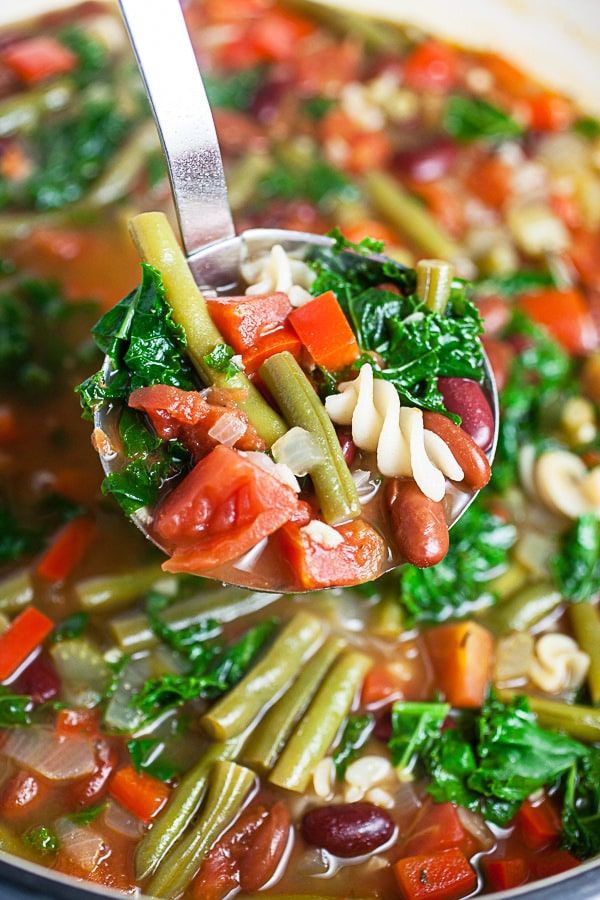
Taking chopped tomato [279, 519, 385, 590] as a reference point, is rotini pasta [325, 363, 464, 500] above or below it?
above

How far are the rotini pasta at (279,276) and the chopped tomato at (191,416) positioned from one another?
0.55 metres

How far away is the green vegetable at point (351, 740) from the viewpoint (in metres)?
3.62

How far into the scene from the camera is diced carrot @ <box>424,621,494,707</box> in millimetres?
3766

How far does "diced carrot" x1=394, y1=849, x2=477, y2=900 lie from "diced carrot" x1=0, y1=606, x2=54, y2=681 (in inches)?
66.6

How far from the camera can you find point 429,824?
348 cm

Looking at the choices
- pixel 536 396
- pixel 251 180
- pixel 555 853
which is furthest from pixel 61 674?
pixel 251 180

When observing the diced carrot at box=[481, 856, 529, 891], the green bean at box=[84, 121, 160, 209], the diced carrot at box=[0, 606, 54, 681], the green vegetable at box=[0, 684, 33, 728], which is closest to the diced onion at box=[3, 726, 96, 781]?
the green vegetable at box=[0, 684, 33, 728]

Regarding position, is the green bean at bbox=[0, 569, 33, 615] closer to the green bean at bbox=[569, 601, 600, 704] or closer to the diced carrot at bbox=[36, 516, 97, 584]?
the diced carrot at bbox=[36, 516, 97, 584]

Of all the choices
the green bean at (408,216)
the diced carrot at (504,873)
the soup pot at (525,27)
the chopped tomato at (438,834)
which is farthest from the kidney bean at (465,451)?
the soup pot at (525,27)

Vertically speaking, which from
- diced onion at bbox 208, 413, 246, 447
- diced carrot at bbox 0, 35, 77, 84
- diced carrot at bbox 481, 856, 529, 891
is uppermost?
diced carrot at bbox 0, 35, 77, 84

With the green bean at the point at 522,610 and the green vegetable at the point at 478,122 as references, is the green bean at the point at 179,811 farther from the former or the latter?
the green vegetable at the point at 478,122

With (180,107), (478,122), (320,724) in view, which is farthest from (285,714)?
(478,122)

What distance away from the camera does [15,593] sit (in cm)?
388

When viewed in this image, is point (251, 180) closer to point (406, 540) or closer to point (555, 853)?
point (406, 540)
